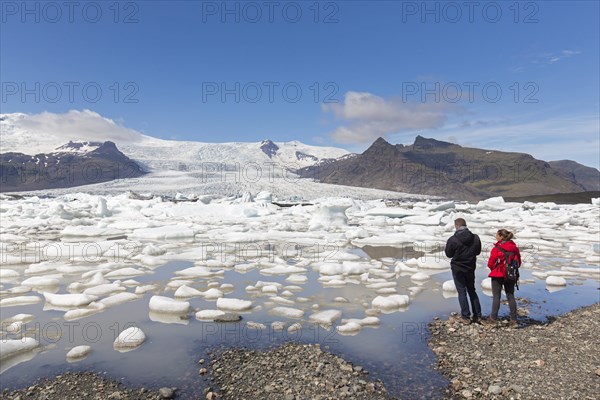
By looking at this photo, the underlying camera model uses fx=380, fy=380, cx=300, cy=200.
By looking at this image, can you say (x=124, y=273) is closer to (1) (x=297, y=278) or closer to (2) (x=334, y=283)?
(1) (x=297, y=278)

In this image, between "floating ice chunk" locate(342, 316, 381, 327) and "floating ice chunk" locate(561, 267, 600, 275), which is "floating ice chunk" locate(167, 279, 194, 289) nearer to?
"floating ice chunk" locate(342, 316, 381, 327)

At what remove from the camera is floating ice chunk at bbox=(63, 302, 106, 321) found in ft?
20.7

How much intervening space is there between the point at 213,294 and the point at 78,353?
119 inches

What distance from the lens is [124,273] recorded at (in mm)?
9492

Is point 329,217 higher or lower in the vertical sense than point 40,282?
higher

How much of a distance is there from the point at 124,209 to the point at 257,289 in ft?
83.7

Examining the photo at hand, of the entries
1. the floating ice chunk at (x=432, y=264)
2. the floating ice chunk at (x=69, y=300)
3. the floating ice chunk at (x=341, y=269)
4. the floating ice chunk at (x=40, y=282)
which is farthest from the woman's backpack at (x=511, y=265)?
the floating ice chunk at (x=40, y=282)

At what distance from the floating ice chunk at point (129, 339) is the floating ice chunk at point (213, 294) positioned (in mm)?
Answer: 2132

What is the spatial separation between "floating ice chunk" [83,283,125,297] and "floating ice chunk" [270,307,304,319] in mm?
3523

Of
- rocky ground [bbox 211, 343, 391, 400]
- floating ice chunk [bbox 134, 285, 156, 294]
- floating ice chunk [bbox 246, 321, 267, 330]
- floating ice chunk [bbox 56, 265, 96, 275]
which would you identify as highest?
floating ice chunk [bbox 56, 265, 96, 275]

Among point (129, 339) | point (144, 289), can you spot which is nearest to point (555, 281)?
point (129, 339)

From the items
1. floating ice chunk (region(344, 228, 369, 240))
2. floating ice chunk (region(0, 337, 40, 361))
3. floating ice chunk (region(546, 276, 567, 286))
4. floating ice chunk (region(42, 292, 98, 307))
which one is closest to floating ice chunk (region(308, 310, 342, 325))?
floating ice chunk (region(0, 337, 40, 361))

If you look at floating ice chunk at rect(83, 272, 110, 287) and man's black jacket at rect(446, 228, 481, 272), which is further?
floating ice chunk at rect(83, 272, 110, 287)

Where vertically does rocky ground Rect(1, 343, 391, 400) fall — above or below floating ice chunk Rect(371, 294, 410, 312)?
below
